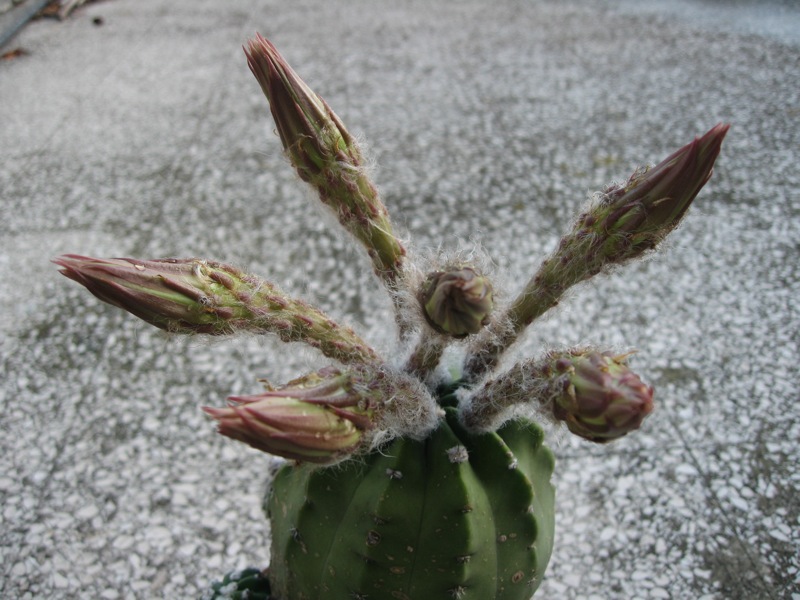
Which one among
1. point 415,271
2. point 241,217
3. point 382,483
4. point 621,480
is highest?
point 415,271

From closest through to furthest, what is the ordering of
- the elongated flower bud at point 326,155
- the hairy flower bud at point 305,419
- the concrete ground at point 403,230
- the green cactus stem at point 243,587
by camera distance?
1. the hairy flower bud at point 305,419
2. the elongated flower bud at point 326,155
3. the green cactus stem at point 243,587
4. the concrete ground at point 403,230

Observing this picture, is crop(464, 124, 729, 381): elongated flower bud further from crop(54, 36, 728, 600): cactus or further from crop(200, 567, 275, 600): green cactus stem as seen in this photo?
crop(200, 567, 275, 600): green cactus stem

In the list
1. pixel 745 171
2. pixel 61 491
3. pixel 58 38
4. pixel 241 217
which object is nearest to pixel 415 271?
pixel 61 491

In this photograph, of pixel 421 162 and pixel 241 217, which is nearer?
pixel 241 217

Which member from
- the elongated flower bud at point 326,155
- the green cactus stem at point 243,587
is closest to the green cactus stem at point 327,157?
the elongated flower bud at point 326,155

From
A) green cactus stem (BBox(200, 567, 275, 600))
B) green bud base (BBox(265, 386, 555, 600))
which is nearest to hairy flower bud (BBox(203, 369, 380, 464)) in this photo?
green bud base (BBox(265, 386, 555, 600))

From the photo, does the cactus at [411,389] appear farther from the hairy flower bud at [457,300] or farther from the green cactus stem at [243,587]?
the green cactus stem at [243,587]

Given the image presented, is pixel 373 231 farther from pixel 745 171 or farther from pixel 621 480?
pixel 745 171
